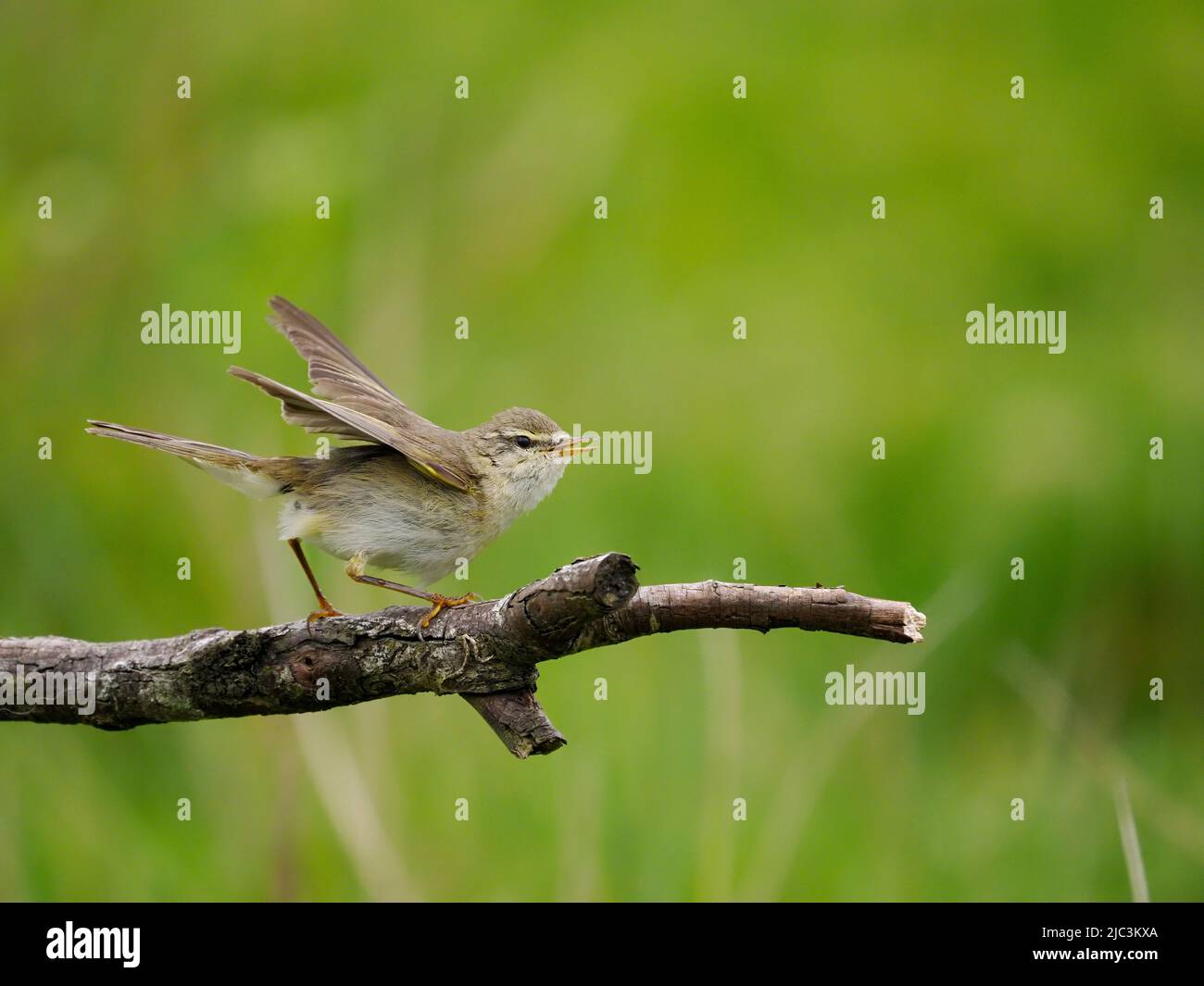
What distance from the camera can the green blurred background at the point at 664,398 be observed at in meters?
8.09

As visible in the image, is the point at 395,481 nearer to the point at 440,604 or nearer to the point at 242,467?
the point at 242,467

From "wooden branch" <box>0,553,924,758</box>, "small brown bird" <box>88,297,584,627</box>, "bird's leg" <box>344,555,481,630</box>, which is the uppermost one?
"small brown bird" <box>88,297,584,627</box>

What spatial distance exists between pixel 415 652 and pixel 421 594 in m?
0.80

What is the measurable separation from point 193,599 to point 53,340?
2.14 m

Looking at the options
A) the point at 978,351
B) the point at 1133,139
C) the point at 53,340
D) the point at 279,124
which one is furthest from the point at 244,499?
the point at 1133,139

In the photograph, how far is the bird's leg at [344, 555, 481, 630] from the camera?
4793 mm

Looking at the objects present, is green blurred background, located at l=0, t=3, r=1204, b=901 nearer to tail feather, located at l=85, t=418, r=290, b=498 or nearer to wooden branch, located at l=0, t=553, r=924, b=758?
tail feather, located at l=85, t=418, r=290, b=498

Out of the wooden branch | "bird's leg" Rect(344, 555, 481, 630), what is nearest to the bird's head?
"bird's leg" Rect(344, 555, 481, 630)

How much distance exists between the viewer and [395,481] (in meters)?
6.10

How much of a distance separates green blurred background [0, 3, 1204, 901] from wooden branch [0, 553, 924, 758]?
239 centimetres

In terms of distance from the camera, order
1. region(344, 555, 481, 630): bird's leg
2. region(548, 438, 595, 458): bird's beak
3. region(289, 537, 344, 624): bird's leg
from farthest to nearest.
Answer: region(548, 438, 595, 458): bird's beak → region(289, 537, 344, 624): bird's leg → region(344, 555, 481, 630): bird's leg

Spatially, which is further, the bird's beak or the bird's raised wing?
the bird's beak

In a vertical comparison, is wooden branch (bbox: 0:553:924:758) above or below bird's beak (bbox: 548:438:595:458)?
below

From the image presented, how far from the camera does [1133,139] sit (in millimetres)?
13570
